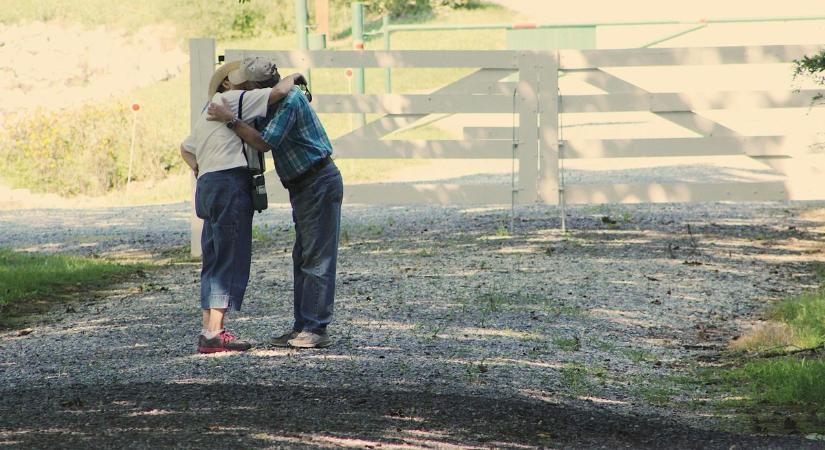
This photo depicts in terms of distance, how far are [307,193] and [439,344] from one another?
1.15 metres

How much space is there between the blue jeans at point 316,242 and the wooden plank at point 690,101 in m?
5.17

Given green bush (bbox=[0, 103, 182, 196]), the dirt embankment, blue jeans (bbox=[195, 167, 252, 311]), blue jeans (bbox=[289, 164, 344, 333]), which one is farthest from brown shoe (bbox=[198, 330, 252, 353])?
the dirt embankment

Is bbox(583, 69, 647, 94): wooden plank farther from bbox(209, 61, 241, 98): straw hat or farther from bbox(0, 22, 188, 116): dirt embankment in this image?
bbox(0, 22, 188, 116): dirt embankment

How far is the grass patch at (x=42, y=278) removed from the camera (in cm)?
934

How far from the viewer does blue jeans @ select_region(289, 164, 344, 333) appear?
6.79 m

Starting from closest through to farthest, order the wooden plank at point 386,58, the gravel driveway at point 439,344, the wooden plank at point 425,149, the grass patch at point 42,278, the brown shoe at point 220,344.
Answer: the gravel driveway at point 439,344 < the brown shoe at point 220,344 < the grass patch at point 42,278 < the wooden plank at point 386,58 < the wooden plank at point 425,149

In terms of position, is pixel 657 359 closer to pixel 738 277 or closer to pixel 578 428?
pixel 578 428

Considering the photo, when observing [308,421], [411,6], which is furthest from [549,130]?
[411,6]

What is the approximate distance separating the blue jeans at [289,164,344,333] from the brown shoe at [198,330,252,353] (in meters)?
0.37

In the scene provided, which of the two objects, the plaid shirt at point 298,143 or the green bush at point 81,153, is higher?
the plaid shirt at point 298,143

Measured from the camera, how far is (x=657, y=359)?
729 centimetres

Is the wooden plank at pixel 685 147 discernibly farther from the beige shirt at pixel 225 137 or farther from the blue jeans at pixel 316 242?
the beige shirt at pixel 225 137

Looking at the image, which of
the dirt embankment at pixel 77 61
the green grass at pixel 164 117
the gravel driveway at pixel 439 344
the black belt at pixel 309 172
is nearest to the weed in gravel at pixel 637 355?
the gravel driveway at pixel 439 344

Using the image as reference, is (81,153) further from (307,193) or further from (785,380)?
(785,380)
